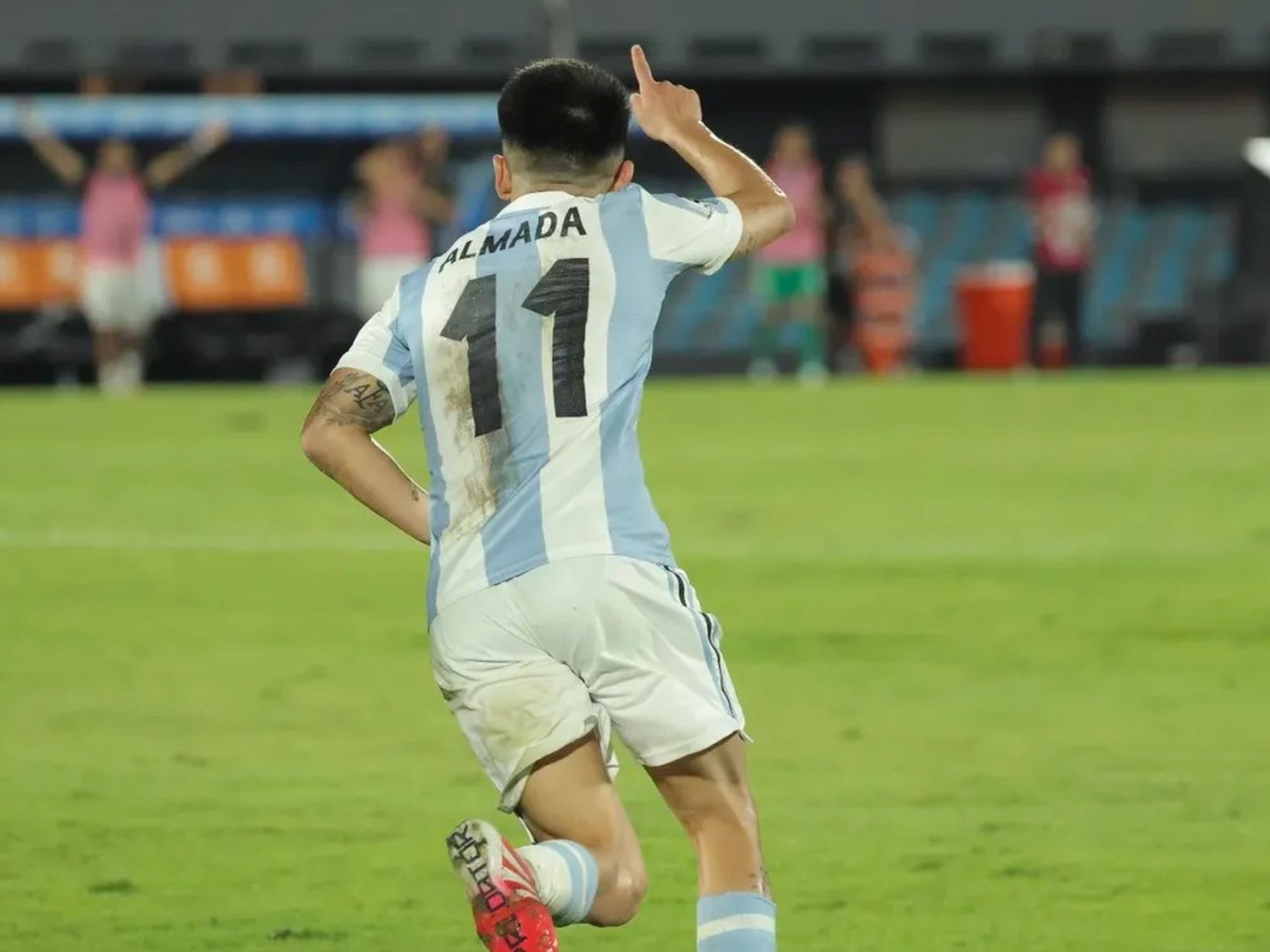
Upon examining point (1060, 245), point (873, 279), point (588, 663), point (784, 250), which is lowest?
point (873, 279)

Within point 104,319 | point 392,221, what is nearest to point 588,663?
point 392,221

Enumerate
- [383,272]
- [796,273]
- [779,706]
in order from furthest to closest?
[796,273] → [383,272] → [779,706]

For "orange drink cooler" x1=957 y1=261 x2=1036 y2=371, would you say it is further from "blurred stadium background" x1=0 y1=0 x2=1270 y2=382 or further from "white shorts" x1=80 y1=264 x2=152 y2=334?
"white shorts" x1=80 y1=264 x2=152 y2=334

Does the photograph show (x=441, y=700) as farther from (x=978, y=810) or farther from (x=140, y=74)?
(x=140, y=74)

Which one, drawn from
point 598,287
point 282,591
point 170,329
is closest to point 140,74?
point 170,329

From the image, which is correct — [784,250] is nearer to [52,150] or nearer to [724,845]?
[52,150]

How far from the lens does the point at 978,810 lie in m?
7.76

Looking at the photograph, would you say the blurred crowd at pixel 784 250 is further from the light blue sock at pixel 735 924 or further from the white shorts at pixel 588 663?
the light blue sock at pixel 735 924

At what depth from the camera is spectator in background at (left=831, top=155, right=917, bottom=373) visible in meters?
27.9

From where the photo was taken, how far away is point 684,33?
33.2 metres

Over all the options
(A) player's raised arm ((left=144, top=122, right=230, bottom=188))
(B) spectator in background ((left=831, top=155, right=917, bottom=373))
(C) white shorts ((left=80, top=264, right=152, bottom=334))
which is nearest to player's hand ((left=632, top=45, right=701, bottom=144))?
(C) white shorts ((left=80, top=264, right=152, bottom=334))

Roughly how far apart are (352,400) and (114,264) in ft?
67.5

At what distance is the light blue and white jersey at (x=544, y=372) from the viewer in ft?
16.3

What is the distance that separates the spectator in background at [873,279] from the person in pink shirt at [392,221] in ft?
14.3
